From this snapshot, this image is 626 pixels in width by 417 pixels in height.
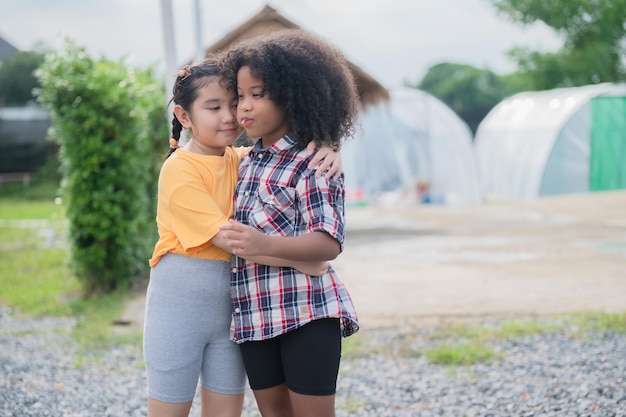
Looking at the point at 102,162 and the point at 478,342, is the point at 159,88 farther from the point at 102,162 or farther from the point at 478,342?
the point at 478,342

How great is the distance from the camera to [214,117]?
2.38 metres

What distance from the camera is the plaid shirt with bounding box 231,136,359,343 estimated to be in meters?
2.24

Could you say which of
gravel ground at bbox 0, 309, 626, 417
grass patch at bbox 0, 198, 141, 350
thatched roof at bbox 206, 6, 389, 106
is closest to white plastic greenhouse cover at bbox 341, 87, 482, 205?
grass patch at bbox 0, 198, 141, 350

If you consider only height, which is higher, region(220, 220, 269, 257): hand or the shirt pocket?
the shirt pocket

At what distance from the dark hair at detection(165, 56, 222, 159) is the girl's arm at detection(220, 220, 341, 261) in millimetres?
452

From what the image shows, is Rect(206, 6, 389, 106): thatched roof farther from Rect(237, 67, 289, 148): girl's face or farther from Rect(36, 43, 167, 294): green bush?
Rect(237, 67, 289, 148): girl's face

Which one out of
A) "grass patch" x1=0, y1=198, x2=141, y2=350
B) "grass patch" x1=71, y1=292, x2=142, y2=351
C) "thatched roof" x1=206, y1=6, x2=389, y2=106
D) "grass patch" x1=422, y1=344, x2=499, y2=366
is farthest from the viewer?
"thatched roof" x1=206, y1=6, x2=389, y2=106

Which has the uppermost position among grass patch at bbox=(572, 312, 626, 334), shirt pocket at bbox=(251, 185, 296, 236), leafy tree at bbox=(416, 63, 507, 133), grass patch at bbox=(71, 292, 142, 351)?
leafy tree at bbox=(416, 63, 507, 133)

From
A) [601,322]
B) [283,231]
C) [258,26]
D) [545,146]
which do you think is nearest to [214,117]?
[283,231]

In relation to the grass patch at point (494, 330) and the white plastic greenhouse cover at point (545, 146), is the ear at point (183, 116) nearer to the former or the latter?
the grass patch at point (494, 330)

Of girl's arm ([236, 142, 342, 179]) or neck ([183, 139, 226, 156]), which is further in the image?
neck ([183, 139, 226, 156])

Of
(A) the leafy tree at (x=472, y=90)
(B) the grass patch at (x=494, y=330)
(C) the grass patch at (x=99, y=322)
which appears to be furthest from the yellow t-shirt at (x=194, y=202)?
(A) the leafy tree at (x=472, y=90)

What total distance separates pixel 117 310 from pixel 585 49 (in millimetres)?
19969

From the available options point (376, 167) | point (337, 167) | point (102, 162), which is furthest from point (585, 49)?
point (337, 167)
